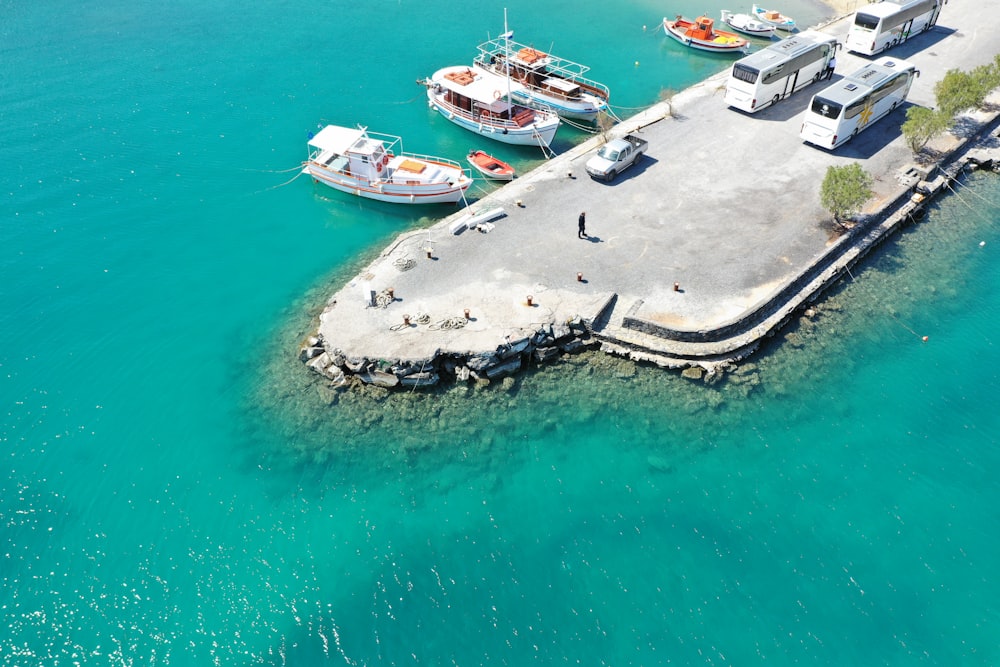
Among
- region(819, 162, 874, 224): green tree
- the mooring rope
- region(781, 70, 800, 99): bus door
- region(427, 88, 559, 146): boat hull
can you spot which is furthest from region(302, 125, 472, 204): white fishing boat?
region(781, 70, 800, 99): bus door

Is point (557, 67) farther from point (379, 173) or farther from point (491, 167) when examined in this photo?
point (379, 173)

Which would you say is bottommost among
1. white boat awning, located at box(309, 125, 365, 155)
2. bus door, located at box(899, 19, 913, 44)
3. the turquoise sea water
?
the turquoise sea water

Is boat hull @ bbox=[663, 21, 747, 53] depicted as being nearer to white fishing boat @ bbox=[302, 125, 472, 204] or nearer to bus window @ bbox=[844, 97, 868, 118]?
bus window @ bbox=[844, 97, 868, 118]

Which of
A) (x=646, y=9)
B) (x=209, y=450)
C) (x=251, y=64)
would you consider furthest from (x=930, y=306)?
(x=251, y=64)

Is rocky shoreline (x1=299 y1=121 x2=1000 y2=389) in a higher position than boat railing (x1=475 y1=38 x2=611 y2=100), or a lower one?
lower

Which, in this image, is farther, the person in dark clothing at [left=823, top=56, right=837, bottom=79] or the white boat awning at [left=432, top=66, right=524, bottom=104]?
the person in dark clothing at [left=823, top=56, right=837, bottom=79]
